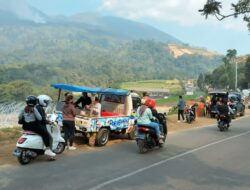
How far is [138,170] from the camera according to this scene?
9156 millimetres

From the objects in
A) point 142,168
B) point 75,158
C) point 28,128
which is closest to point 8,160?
point 28,128

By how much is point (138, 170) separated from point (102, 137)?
4002 millimetres

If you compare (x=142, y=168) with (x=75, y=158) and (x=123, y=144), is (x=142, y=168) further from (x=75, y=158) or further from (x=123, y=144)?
(x=123, y=144)

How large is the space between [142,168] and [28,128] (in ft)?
9.47

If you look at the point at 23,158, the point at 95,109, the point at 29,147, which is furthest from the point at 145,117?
the point at 23,158

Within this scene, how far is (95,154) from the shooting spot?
11438 millimetres

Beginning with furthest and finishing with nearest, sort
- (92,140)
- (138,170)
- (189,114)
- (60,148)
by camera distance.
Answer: (189,114) < (92,140) < (60,148) < (138,170)

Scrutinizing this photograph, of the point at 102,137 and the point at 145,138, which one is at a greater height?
the point at 145,138

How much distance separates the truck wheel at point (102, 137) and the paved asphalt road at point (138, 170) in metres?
0.34

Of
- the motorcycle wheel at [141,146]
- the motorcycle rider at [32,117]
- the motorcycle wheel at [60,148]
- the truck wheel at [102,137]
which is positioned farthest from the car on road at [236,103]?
the motorcycle rider at [32,117]

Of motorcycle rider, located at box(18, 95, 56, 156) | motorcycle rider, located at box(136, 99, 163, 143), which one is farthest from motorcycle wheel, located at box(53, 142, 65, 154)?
motorcycle rider, located at box(136, 99, 163, 143)

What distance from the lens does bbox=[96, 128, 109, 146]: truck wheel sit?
12.9 metres

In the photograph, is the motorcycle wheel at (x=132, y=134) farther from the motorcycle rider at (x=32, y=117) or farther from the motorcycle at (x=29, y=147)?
the motorcycle rider at (x=32, y=117)

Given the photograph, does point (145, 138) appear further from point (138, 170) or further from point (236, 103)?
point (236, 103)
